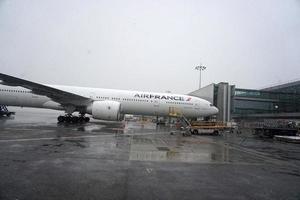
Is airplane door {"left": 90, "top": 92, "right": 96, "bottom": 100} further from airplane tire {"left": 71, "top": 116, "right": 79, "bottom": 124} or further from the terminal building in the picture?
the terminal building

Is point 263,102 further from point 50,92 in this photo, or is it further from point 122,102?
point 50,92

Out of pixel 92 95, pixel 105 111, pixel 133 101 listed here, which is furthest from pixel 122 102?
pixel 105 111

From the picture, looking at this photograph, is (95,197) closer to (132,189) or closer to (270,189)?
(132,189)

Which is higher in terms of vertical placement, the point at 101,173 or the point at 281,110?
the point at 281,110

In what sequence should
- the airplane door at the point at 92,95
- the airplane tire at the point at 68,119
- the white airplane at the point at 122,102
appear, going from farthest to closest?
the airplane door at the point at 92,95 < the white airplane at the point at 122,102 < the airplane tire at the point at 68,119

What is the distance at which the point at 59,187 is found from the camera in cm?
490

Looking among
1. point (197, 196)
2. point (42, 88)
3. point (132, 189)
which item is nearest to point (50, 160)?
point (132, 189)

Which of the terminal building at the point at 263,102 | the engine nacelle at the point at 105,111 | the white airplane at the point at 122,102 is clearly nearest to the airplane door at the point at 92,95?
the white airplane at the point at 122,102

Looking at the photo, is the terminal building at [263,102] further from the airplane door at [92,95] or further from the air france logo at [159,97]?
the airplane door at [92,95]

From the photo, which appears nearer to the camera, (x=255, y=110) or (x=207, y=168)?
(x=207, y=168)

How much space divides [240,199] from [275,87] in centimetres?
6909

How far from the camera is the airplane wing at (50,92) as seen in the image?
21.3 m

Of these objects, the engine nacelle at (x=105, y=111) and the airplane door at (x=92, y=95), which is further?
the airplane door at (x=92, y=95)

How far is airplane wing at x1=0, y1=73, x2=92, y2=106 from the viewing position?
21289mm
